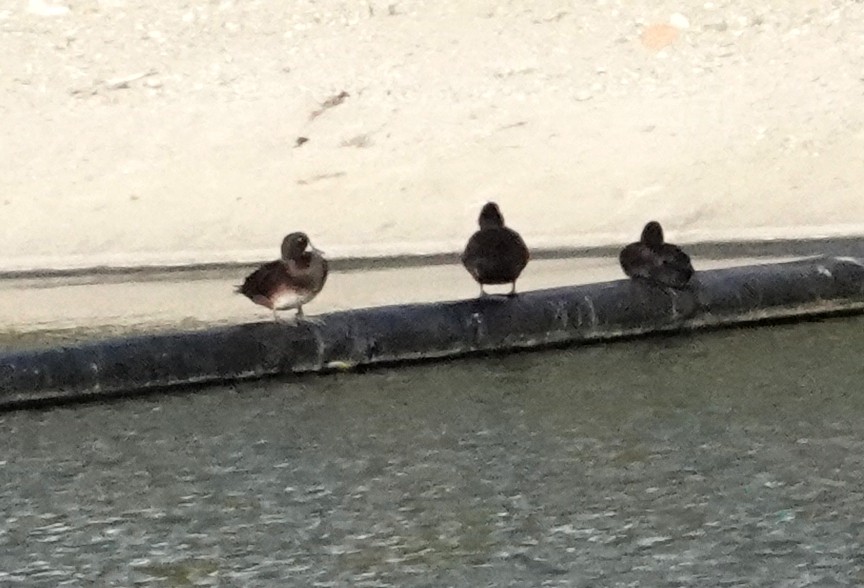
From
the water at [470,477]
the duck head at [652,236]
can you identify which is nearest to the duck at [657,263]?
the duck head at [652,236]

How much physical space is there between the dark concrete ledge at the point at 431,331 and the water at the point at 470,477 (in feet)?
0.15

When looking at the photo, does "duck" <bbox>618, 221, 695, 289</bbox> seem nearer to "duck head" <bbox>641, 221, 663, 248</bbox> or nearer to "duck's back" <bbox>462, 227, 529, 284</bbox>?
"duck head" <bbox>641, 221, 663, 248</bbox>

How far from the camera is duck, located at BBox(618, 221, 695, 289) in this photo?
3.39 meters

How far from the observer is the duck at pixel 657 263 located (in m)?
3.39

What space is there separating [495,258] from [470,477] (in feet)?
3.50

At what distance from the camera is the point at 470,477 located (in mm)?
2508

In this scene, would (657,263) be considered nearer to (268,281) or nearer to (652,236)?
(652,236)

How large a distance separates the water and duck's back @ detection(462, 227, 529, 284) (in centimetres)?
29

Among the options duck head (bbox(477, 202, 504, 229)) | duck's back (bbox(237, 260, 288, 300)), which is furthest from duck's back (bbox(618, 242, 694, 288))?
duck's back (bbox(237, 260, 288, 300))

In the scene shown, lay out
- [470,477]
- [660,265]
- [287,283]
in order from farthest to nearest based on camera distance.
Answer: [660,265] → [287,283] → [470,477]

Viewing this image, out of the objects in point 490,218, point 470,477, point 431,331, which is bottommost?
point 470,477

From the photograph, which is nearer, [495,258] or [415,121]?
[495,258]

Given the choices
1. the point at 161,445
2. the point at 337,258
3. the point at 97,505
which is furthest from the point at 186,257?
the point at 97,505

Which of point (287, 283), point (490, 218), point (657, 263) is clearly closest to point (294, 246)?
point (287, 283)
